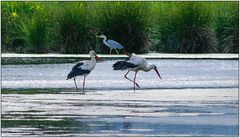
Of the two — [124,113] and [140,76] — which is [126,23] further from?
[124,113]

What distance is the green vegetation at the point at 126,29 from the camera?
31141 mm

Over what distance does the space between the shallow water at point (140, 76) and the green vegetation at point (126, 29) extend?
4.91m

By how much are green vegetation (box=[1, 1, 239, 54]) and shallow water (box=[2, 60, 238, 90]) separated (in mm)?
4907

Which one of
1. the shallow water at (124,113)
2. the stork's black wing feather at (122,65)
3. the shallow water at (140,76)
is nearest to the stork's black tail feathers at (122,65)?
the stork's black wing feather at (122,65)

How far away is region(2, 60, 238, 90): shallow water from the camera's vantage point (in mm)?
19141

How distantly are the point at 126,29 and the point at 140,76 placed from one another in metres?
9.35

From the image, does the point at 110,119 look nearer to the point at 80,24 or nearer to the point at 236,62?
the point at 236,62

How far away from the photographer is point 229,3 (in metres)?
33.8

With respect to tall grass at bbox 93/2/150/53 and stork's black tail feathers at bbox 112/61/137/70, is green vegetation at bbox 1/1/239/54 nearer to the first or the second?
tall grass at bbox 93/2/150/53

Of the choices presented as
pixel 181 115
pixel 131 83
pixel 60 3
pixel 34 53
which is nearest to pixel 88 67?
pixel 131 83

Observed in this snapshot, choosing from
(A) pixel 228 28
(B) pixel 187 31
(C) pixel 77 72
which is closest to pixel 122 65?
(C) pixel 77 72

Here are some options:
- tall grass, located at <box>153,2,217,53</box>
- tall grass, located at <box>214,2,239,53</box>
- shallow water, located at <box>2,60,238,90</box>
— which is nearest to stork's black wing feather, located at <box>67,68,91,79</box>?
shallow water, located at <box>2,60,238,90</box>

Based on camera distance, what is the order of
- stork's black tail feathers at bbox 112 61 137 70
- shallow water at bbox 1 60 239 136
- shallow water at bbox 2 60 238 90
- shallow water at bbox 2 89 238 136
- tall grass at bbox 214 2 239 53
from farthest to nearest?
tall grass at bbox 214 2 239 53 → stork's black tail feathers at bbox 112 61 137 70 → shallow water at bbox 2 60 238 90 → shallow water at bbox 1 60 239 136 → shallow water at bbox 2 89 238 136

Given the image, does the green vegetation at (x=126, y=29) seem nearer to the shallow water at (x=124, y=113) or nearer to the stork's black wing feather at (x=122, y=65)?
the stork's black wing feather at (x=122, y=65)
